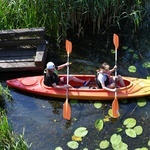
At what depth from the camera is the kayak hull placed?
25.8 ft

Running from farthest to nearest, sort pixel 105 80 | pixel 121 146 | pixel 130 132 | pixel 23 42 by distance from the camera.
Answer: pixel 23 42 < pixel 105 80 < pixel 130 132 < pixel 121 146

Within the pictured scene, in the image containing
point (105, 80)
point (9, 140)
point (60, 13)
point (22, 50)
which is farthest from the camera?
point (60, 13)

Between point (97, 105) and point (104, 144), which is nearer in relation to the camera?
point (104, 144)

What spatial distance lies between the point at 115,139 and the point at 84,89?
1.55 meters

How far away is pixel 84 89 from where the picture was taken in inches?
315

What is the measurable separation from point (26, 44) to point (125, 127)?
3.42 meters

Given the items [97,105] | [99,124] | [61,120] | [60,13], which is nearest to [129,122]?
[99,124]

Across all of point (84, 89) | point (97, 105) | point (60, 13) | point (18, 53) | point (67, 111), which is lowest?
point (97, 105)

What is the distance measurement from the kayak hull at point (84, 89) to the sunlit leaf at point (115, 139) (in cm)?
116

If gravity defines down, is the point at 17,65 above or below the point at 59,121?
above

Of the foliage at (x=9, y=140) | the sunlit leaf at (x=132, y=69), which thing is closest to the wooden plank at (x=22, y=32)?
the sunlit leaf at (x=132, y=69)

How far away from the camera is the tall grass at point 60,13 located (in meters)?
9.63

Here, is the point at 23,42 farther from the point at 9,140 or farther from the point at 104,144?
the point at 104,144

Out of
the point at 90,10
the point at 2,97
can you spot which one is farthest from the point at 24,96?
the point at 90,10
